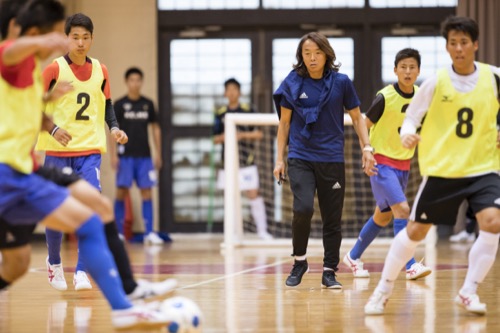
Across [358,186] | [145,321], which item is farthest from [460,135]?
[358,186]

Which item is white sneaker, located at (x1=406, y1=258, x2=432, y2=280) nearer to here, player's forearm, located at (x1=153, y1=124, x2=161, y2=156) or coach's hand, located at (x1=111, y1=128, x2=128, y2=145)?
coach's hand, located at (x1=111, y1=128, x2=128, y2=145)

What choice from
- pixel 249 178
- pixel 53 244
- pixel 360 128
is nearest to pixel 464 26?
pixel 360 128

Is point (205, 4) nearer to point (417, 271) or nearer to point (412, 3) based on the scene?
point (412, 3)

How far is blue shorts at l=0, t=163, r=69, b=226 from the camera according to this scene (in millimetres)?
3811

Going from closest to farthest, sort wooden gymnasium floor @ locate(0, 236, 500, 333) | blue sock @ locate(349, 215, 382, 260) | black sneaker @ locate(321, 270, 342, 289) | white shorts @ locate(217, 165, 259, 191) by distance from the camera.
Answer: wooden gymnasium floor @ locate(0, 236, 500, 333)
black sneaker @ locate(321, 270, 342, 289)
blue sock @ locate(349, 215, 382, 260)
white shorts @ locate(217, 165, 259, 191)

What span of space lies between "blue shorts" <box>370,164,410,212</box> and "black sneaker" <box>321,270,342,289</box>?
0.89 metres

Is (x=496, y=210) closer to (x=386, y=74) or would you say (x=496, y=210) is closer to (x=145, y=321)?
(x=145, y=321)

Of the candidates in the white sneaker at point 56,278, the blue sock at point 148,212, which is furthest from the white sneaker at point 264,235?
the white sneaker at point 56,278

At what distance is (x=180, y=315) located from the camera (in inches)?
161

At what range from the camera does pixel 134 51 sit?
Answer: 12.4 metres

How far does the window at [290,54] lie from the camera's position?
40.5 feet

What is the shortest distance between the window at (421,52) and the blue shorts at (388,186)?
551cm

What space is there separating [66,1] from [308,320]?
333 inches

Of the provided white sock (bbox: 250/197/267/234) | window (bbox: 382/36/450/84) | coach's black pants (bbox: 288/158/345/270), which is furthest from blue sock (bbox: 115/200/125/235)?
coach's black pants (bbox: 288/158/345/270)
